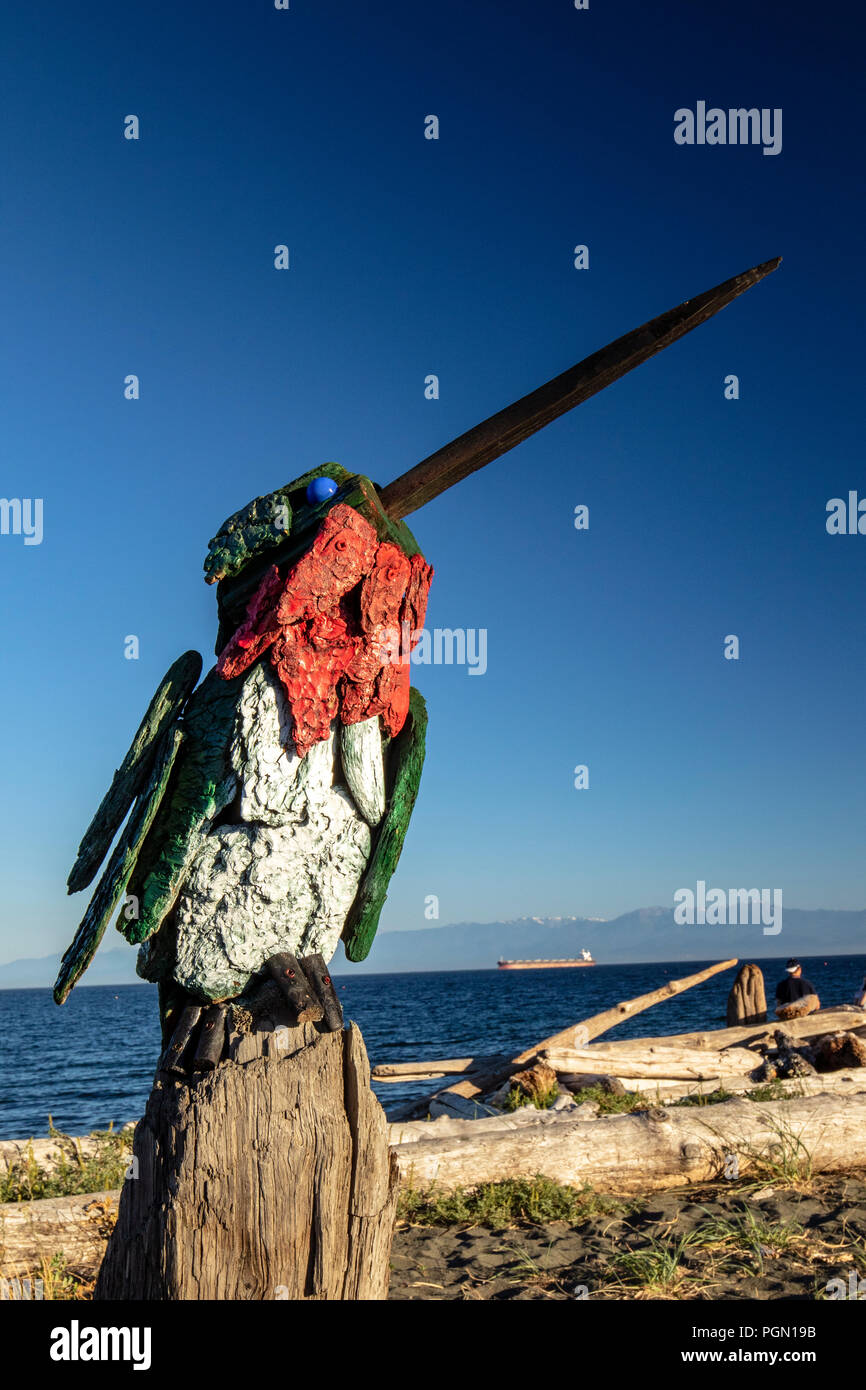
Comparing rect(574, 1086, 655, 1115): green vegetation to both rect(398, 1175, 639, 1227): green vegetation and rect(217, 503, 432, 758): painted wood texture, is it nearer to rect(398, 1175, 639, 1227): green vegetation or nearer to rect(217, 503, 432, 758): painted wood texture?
rect(398, 1175, 639, 1227): green vegetation

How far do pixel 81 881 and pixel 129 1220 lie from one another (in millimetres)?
1298

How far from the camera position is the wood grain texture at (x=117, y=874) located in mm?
3125

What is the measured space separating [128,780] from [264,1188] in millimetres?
1595

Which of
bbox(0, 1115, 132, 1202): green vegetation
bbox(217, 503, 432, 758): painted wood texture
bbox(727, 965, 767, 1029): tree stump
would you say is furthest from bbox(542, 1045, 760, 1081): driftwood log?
bbox(217, 503, 432, 758): painted wood texture

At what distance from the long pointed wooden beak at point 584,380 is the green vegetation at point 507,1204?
4.19 m

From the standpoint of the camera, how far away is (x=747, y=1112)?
5746mm

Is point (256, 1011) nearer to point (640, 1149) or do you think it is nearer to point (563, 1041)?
point (640, 1149)

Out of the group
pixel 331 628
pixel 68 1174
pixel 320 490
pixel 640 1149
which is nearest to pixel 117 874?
pixel 331 628

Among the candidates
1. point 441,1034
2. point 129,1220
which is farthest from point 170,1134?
point 441,1034

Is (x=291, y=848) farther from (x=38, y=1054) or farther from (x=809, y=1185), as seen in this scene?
(x=38, y=1054)

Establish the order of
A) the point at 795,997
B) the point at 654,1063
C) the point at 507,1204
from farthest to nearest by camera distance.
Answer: the point at 795,997
the point at 654,1063
the point at 507,1204

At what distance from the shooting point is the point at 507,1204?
16.9 ft

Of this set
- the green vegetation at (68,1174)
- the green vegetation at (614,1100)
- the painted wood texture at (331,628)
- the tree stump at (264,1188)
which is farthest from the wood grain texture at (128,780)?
the green vegetation at (614,1100)
